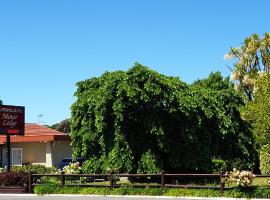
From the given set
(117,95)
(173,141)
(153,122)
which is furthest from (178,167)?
(117,95)

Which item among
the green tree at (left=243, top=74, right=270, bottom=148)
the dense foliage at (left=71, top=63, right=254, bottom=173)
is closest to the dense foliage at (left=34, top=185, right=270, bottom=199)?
the dense foliage at (left=71, top=63, right=254, bottom=173)

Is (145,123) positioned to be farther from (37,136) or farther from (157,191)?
(37,136)

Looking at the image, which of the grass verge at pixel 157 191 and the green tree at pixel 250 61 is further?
the green tree at pixel 250 61

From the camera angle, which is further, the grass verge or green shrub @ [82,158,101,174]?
green shrub @ [82,158,101,174]

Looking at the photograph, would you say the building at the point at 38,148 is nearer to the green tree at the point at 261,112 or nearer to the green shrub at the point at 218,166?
the green shrub at the point at 218,166

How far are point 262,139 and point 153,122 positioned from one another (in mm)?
6663

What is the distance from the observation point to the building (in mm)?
47375

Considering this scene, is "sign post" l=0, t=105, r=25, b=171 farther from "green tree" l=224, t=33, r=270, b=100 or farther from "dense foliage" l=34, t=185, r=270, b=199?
"green tree" l=224, t=33, r=270, b=100

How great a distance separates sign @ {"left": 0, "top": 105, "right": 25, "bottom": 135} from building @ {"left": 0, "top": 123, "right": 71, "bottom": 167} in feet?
49.1

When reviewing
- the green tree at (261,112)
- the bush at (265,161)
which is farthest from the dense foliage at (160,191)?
the bush at (265,161)

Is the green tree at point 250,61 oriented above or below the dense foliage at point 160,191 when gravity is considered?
above

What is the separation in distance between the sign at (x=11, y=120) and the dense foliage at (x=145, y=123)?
299 centimetres

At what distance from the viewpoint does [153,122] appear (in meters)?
28.4

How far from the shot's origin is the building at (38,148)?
1865 inches
